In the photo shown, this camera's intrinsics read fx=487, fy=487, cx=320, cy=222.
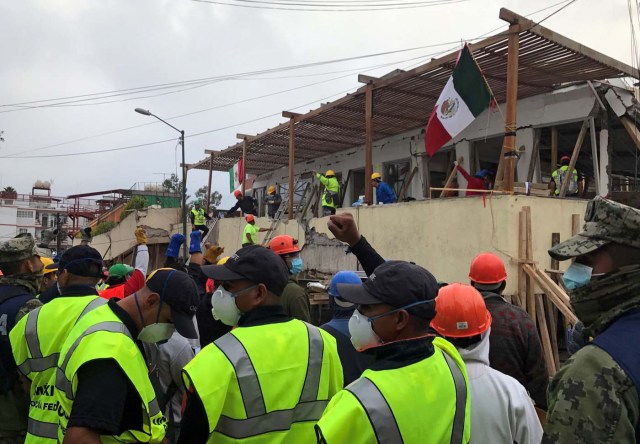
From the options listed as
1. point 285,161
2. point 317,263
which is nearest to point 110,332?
point 317,263

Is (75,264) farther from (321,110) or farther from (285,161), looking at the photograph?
(285,161)

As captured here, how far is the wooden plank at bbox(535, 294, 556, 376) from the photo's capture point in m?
6.95

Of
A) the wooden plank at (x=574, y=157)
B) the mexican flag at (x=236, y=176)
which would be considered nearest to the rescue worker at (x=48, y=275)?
the wooden plank at (x=574, y=157)

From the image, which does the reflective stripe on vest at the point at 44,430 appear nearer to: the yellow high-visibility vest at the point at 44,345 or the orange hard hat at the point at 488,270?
the yellow high-visibility vest at the point at 44,345

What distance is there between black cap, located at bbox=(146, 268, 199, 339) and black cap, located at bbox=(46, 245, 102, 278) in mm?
→ 842

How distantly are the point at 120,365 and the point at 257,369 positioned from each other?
566mm

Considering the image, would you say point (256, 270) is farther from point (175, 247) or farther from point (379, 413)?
point (175, 247)

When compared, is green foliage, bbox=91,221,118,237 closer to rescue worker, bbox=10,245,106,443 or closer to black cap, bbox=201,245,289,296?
rescue worker, bbox=10,245,106,443

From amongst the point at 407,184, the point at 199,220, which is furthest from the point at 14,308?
the point at 199,220

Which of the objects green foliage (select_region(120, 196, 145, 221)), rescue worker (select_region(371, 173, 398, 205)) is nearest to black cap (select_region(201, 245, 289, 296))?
rescue worker (select_region(371, 173, 398, 205))

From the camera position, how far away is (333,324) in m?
3.27

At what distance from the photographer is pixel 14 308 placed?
3191 mm

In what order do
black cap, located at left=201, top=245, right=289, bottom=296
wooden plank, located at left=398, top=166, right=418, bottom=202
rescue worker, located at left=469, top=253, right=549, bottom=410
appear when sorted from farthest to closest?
1. wooden plank, located at left=398, top=166, right=418, bottom=202
2. rescue worker, located at left=469, top=253, right=549, bottom=410
3. black cap, located at left=201, top=245, right=289, bottom=296

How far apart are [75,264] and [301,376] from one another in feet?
5.65
